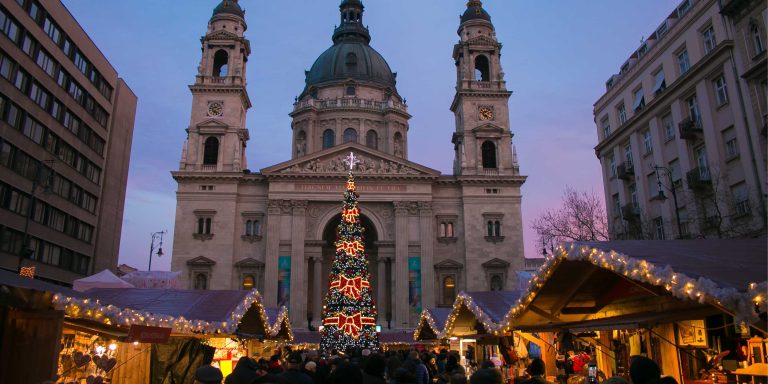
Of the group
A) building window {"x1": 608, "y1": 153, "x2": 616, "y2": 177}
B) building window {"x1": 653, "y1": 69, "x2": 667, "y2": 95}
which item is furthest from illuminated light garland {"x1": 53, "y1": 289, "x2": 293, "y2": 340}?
building window {"x1": 608, "y1": 153, "x2": 616, "y2": 177}

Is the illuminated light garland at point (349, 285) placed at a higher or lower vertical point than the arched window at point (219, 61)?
lower

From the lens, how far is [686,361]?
11.0m

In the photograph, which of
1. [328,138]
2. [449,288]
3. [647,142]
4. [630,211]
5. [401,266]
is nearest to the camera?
[647,142]

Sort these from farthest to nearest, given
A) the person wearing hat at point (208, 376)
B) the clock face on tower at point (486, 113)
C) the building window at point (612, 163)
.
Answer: the clock face on tower at point (486, 113) → the building window at point (612, 163) → the person wearing hat at point (208, 376)

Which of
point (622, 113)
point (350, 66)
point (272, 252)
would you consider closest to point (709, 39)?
point (622, 113)

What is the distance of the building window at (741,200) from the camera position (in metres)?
25.9

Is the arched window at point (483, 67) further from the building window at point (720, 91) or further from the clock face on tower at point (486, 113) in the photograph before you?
the building window at point (720, 91)

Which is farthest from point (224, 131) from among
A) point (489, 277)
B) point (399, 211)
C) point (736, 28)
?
point (736, 28)

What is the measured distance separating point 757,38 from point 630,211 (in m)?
12.4

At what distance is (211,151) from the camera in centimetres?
5000

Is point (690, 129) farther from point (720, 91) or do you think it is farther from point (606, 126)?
point (606, 126)

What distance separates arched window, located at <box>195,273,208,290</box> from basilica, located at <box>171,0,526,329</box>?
0.08 m

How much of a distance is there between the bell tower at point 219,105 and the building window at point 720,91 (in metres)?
34.7

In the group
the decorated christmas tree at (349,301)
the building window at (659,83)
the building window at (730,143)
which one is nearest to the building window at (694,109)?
the building window at (730,143)
